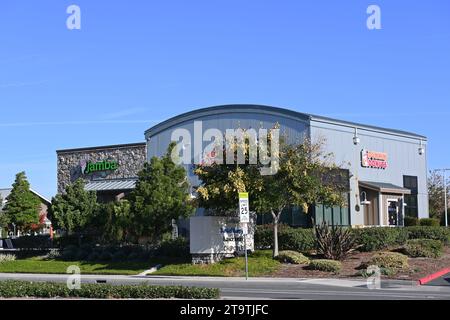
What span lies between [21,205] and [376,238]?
1137 inches

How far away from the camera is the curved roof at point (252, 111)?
4238 cm

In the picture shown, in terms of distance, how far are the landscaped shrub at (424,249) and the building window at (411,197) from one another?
A: 1941 centimetres

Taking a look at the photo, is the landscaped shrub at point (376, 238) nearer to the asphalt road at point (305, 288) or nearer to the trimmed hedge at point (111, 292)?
the asphalt road at point (305, 288)

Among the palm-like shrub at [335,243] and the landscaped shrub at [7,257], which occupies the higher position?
the palm-like shrub at [335,243]

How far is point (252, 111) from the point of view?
44250 millimetres

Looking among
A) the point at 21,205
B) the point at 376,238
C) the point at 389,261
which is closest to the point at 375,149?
the point at 376,238

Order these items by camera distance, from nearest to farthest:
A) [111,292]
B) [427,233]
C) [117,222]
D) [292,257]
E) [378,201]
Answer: [111,292] < [292,257] < [427,233] < [117,222] < [378,201]

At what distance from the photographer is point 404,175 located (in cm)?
5034

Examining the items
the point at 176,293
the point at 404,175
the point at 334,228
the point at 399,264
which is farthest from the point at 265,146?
the point at 404,175

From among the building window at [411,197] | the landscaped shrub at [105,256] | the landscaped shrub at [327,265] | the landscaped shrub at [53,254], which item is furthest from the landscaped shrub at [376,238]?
the building window at [411,197]

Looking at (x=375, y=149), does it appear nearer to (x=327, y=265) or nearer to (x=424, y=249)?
(x=424, y=249)

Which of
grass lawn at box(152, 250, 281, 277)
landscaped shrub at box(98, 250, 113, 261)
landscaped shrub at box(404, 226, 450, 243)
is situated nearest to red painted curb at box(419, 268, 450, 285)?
grass lawn at box(152, 250, 281, 277)
